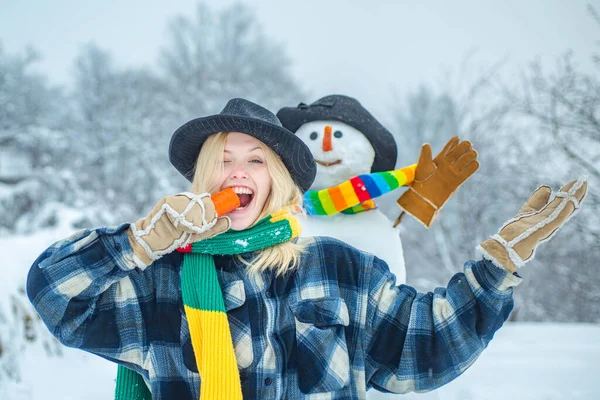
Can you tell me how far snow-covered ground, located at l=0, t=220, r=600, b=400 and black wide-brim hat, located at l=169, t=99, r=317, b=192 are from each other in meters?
1.40

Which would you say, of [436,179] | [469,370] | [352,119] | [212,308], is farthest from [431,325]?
[469,370]

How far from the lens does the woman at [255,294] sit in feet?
4.54

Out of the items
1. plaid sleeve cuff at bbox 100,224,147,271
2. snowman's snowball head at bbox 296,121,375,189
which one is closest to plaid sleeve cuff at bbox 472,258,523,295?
plaid sleeve cuff at bbox 100,224,147,271

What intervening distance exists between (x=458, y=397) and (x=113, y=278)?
2213mm

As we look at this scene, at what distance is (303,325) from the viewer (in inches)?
62.9

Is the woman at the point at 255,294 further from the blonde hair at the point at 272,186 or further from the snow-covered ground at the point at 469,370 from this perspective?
the snow-covered ground at the point at 469,370

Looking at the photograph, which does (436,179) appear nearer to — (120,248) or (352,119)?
(352,119)

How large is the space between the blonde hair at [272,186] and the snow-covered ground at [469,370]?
3.97 feet

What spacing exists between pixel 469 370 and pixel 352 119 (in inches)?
76.6

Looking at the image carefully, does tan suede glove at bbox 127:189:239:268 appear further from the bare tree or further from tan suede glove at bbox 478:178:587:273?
the bare tree

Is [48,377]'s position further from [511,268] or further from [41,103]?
[41,103]

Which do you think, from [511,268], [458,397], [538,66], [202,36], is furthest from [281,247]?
[202,36]

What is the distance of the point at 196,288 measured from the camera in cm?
155

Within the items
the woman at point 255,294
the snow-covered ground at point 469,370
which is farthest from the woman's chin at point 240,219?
the snow-covered ground at point 469,370
